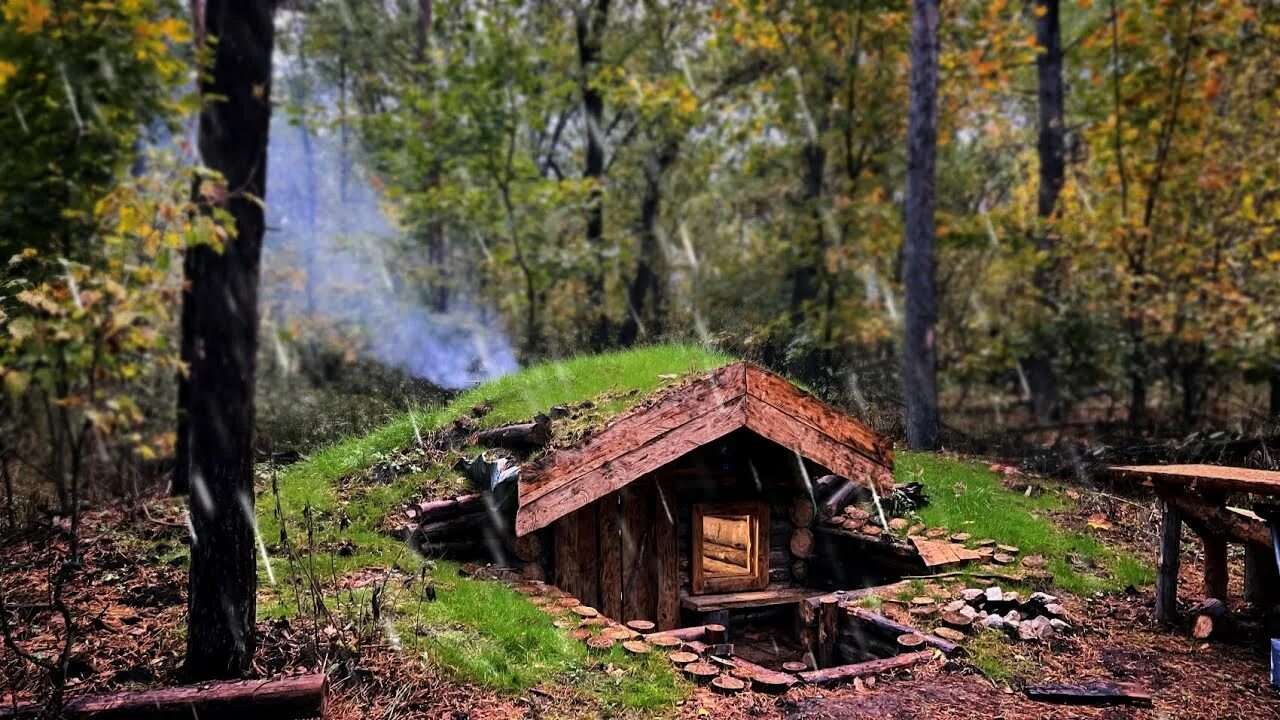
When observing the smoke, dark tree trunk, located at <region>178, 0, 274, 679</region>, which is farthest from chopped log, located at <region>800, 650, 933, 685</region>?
the smoke

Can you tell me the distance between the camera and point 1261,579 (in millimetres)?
6070

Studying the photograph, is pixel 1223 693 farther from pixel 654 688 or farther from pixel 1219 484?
pixel 654 688

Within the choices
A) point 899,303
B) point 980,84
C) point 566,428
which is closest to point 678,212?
point 899,303

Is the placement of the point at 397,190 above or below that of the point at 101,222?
above

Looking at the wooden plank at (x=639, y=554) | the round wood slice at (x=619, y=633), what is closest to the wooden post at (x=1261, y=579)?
the round wood slice at (x=619, y=633)

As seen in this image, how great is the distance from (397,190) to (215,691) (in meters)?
13.3

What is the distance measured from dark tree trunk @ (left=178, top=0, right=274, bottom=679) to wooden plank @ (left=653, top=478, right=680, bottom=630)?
447 cm

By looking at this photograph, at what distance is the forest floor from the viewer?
4660 millimetres

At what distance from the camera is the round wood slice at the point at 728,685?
5.25 meters

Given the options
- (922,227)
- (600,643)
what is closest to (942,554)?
(600,643)

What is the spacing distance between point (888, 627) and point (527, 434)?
3.60m

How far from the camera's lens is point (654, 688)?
5.09 meters

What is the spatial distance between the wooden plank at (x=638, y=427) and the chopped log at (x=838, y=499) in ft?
8.92

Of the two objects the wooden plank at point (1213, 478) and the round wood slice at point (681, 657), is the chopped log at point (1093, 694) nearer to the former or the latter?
the wooden plank at point (1213, 478)
